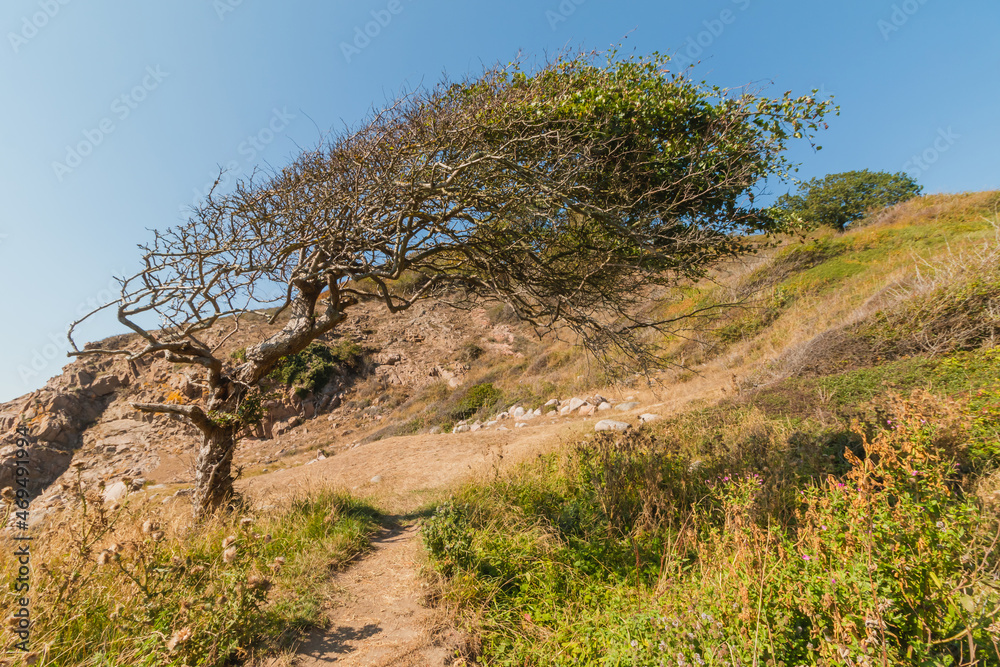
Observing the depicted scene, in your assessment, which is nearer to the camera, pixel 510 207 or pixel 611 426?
pixel 510 207

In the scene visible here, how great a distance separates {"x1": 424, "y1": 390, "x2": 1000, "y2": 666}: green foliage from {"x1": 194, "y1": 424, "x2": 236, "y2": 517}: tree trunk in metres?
3.29

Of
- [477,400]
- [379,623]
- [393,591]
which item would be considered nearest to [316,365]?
[477,400]

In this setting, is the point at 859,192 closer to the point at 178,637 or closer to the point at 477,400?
the point at 477,400

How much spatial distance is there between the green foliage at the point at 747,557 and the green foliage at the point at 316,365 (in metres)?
18.7

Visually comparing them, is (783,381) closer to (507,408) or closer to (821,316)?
(821,316)

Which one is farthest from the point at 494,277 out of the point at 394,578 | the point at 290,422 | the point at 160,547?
the point at 290,422

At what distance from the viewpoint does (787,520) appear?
391 centimetres

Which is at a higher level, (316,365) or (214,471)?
(316,365)

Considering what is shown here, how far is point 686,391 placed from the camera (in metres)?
12.4

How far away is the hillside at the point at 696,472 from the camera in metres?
2.63

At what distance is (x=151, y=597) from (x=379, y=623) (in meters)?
1.73

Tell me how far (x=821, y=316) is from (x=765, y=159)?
1081 cm

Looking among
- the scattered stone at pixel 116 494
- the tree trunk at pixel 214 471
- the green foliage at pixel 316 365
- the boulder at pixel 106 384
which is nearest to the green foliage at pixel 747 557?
the scattered stone at pixel 116 494

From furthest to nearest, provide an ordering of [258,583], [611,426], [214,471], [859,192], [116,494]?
[859,192] < [611,426] < [116,494] < [214,471] < [258,583]
